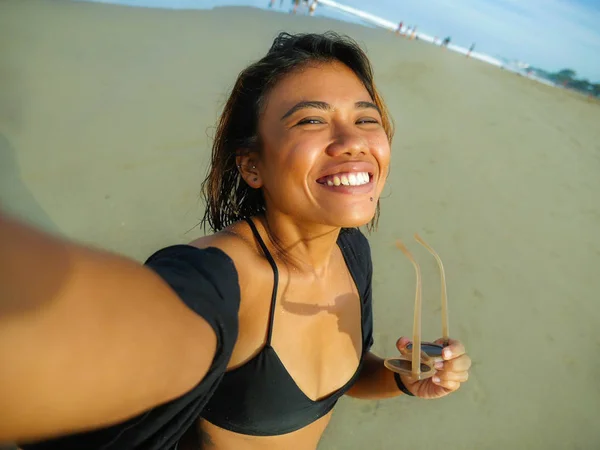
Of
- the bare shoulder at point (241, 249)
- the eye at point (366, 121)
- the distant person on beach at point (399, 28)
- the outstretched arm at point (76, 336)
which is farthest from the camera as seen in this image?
the distant person on beach at point (399, 28)

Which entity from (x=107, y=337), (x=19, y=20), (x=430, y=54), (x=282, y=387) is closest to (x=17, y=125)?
(x=19, y=20)

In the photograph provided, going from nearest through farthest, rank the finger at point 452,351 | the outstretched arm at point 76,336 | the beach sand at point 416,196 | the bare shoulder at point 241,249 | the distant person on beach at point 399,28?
the outstretched arm at point 76,336, the bare shoulder at point 241,249, the finger at point 452,351, the beach sand at point 416,196, the distant person on beach at point 399,28

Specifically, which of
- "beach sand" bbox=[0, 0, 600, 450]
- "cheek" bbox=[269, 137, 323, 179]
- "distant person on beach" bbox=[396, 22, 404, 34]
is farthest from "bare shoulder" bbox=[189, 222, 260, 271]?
"distant person on beach" bbox=[396, 22, 404, 34]

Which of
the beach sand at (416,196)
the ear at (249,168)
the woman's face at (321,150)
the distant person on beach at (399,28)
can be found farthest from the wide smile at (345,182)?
the distant person on beach at (399,28)

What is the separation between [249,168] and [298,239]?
31 centimetres

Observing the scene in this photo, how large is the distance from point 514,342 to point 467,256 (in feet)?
3.09

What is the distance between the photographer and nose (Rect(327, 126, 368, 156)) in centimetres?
117

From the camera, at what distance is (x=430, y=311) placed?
2.97m

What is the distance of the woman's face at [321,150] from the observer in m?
1.16

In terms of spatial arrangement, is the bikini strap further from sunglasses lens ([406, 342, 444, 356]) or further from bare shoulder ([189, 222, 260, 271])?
sunglasses lens ([406, 342, 444, 356])

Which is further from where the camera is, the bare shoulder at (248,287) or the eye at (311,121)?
the eye at (311,121)

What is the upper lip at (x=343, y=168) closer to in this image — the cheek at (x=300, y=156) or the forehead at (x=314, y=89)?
the cheek at (x=300, y=156)

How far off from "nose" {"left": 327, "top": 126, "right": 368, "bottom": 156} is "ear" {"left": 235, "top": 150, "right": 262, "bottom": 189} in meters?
0.29

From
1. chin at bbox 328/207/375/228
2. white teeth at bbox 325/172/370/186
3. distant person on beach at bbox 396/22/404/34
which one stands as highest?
white teeth at bbox 325/172/370/186
